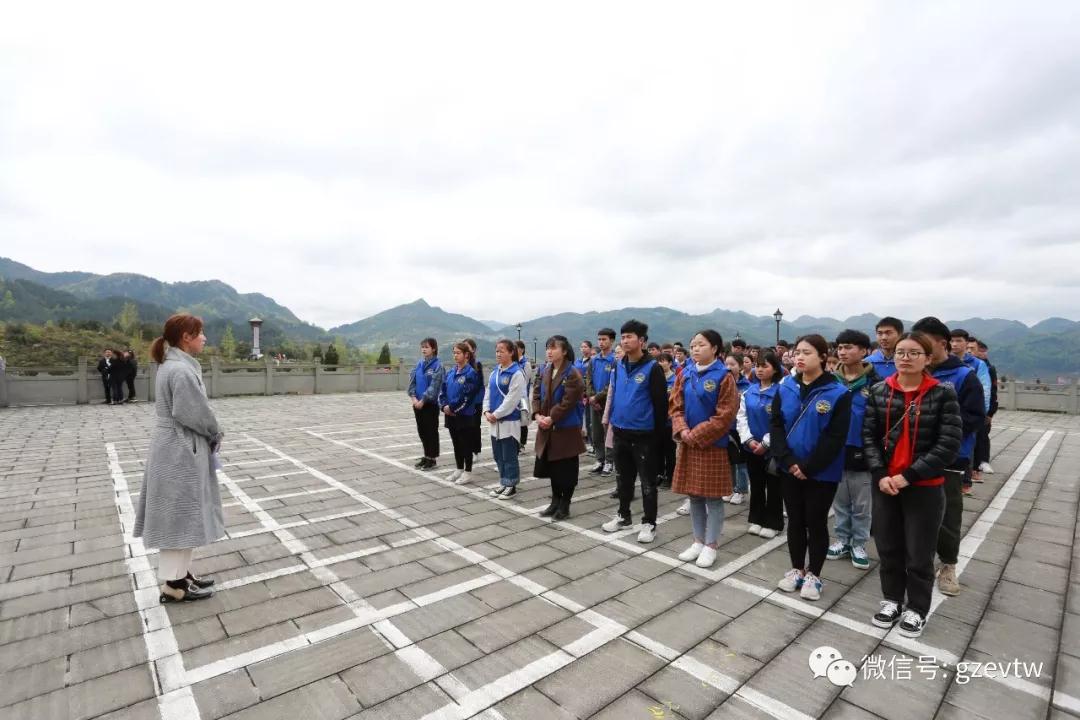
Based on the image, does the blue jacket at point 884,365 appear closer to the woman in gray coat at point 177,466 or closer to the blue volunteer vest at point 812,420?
the blue volunteer vest at point 812,420

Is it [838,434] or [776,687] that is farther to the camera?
[838,434]

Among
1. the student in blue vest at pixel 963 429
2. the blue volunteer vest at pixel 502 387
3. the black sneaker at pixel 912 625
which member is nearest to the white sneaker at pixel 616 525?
the blue volunteer vest at pixel 502 387

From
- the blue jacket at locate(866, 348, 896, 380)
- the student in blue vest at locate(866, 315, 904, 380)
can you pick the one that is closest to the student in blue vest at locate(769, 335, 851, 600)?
the student in blue vest at locate(866, 315, 904, 380)

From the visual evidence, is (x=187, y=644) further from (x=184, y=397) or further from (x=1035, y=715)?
(x=1035, y=715)

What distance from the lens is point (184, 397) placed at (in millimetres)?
3367

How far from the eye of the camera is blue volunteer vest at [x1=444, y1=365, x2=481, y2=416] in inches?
264

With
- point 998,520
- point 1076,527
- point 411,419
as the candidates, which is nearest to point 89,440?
point 411,419

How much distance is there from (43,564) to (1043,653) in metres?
7.01

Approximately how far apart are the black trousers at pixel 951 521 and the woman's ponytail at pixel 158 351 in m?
5.49

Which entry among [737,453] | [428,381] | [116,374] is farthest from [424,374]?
[116,374]

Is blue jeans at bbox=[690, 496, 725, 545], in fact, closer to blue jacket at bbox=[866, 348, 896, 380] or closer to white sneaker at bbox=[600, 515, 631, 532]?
white sneaker at bbox=[600, 515, 631, 532]

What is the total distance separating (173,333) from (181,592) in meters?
1.77

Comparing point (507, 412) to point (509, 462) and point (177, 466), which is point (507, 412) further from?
point (177, 466)

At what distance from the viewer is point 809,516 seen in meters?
3.62
